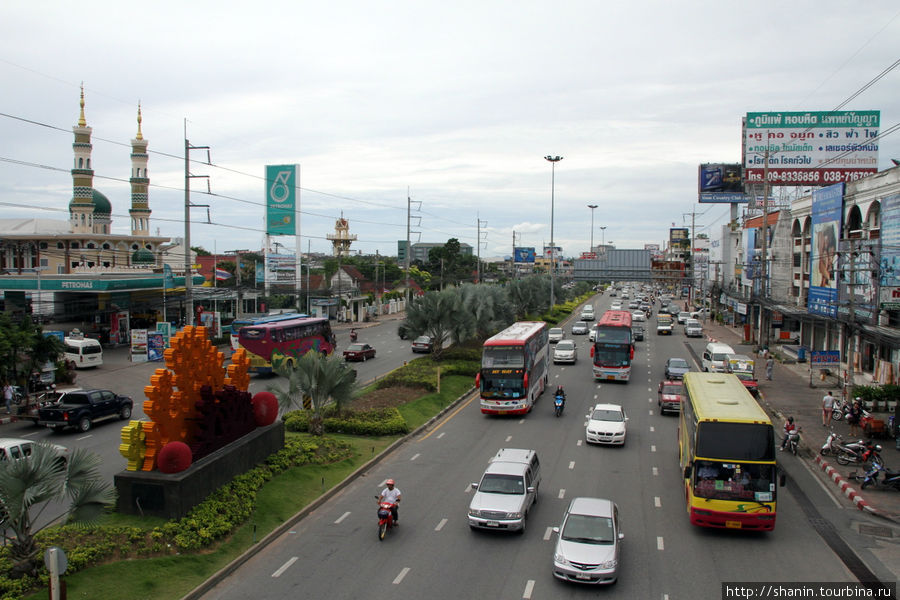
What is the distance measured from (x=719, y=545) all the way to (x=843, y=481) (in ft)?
24.8

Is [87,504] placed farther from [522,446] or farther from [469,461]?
[522,446]

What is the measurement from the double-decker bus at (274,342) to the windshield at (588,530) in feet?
87.5

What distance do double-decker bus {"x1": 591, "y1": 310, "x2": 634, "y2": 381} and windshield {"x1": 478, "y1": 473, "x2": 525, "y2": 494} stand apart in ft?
73.9

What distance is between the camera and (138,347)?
145 ft

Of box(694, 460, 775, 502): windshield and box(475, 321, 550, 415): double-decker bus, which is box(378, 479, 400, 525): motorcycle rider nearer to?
box(694, 460, 775, 502): windshield

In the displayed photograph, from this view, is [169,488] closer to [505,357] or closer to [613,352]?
[505,357]

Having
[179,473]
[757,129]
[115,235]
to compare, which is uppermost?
[757,129]

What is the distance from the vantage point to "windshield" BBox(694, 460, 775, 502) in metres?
15.2

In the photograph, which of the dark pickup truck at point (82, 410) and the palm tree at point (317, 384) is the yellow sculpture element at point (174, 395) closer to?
the palm tree at point (317, 384)

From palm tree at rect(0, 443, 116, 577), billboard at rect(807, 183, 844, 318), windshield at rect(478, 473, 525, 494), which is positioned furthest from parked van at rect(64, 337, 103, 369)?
billboard at rect(807, 183, 844, 318)

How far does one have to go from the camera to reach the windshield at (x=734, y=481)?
50.0 feet

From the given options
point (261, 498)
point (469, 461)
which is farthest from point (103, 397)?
point (469, 461)

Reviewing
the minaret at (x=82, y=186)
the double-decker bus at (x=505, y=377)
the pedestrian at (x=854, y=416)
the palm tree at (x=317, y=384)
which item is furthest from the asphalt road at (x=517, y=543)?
the minaret at (x=82, y=186)

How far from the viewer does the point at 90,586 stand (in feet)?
40.4
